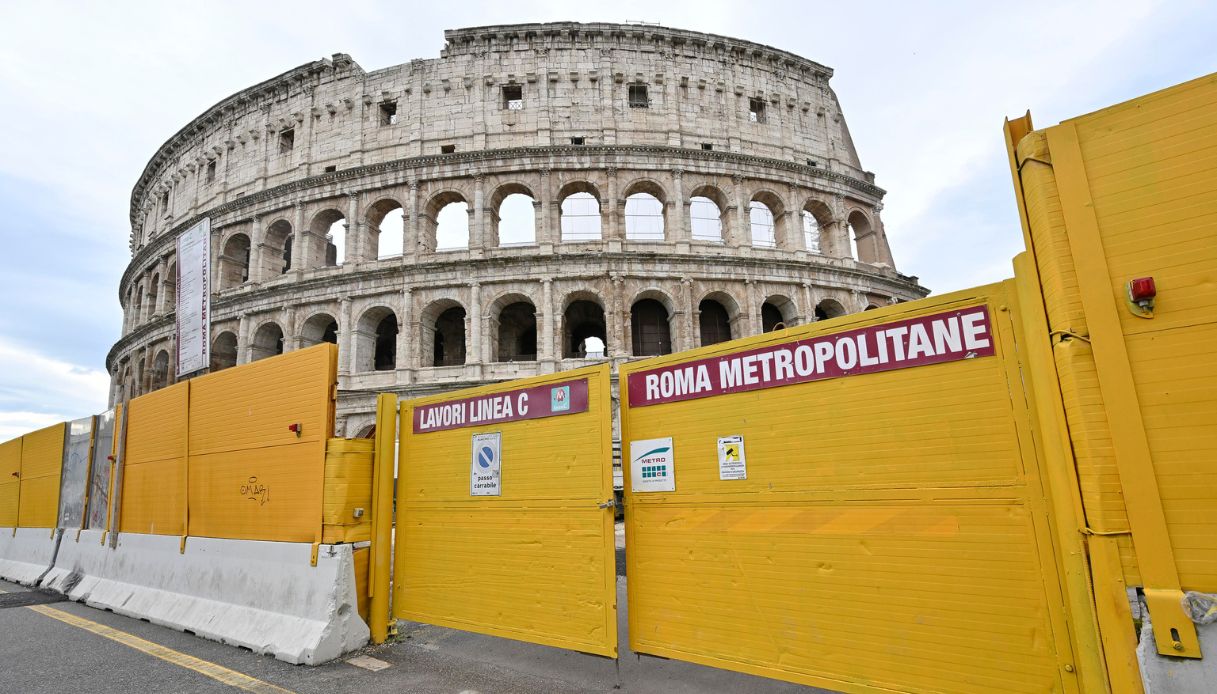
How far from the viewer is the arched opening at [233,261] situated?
83.5 ft

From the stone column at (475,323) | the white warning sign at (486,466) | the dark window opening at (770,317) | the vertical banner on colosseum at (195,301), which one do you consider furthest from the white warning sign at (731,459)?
the dark window opening at (770,317)

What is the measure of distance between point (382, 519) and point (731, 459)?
12.8ft

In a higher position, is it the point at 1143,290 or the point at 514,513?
the point at 1143,290

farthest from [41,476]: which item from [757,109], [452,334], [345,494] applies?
[757,109]

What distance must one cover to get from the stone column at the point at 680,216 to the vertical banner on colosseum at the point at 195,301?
1525 centimetres

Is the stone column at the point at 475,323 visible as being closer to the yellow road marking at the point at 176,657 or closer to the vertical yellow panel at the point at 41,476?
the vertical yellow panel at the point at 41,476

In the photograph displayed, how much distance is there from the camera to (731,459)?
410 cm

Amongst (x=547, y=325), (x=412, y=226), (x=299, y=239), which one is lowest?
(x=547, y=325)

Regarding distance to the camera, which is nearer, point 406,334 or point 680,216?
point 406,334

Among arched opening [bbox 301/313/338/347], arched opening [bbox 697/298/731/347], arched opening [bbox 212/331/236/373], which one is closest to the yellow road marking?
arched opening [bbox 301/313/338/347]

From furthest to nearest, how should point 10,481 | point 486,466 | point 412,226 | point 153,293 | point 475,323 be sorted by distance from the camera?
point 153,293
point 412,226
point 475,323
point 10,481
point 486,466

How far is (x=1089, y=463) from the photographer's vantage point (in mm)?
2605

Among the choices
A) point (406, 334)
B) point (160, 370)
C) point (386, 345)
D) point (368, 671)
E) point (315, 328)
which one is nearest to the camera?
point (368, 671)

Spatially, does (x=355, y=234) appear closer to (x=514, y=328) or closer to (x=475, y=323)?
(x=475, y=323)
